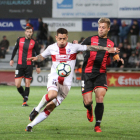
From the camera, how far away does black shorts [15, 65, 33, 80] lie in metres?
10.2

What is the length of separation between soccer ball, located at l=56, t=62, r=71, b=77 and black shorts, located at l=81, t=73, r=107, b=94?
0.56 meters

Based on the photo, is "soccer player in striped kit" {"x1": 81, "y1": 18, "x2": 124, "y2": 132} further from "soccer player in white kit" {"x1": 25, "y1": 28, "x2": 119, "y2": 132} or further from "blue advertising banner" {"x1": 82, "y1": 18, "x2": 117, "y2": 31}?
"blue advertising banner" {"x1": 82, "y1": 18, "x2": 117, "y2": 31}

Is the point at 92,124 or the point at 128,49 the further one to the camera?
the point at 128,49

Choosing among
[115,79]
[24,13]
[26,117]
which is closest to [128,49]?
[115,79]

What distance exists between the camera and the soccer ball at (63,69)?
19.0 feet

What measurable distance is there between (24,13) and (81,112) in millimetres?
12172

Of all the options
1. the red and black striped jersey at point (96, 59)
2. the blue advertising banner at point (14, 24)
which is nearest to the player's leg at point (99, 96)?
the red and black striped jersey at point (96, 59)

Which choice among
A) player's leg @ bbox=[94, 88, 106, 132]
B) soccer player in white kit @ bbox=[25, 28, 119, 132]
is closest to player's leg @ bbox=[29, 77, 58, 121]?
soccer player in white kit @ bbox=[25, 28, 119, 132]

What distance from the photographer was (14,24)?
2014 cm

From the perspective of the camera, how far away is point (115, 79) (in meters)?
18.0

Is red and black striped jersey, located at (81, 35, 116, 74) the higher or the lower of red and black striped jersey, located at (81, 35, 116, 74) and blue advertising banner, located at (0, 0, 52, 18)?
the lower

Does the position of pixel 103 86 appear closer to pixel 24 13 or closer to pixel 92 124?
pixel 92 124

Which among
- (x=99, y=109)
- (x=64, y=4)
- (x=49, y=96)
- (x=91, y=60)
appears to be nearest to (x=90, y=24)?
(x=64, y=4)

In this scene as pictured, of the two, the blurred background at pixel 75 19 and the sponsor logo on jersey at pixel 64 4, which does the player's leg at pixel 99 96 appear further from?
the sponsor logo on jersey at pixel 64 4
